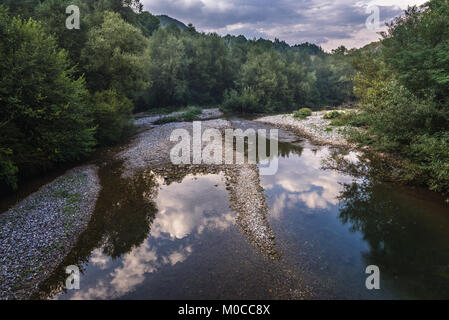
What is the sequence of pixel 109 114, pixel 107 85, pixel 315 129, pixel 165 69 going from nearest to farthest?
1. pixel 109 114
2. pixel 107 85
3. pixel 315 129
4. pixel 165 69

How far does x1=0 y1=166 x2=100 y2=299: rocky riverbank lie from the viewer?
849 cm

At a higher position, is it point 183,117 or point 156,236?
point 183,117

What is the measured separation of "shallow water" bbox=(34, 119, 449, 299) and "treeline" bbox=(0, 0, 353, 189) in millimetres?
4857

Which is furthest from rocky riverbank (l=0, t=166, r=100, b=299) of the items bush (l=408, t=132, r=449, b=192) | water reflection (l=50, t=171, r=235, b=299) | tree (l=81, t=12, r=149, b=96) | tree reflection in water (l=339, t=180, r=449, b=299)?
bush (l=408, t=132, r=449, b=192)

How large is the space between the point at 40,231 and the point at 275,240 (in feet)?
35.5

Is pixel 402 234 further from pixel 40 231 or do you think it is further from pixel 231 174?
pixel 40 231

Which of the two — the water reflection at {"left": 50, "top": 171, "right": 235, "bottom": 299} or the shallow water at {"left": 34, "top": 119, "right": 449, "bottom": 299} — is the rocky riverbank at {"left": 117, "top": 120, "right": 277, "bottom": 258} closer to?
the shallow water at {"left": 34, "top": 119, "right": 449, "bottom": 299}

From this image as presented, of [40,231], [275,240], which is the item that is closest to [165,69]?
[40,231]

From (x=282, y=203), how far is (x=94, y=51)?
2435 centimetres

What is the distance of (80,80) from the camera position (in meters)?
19.6

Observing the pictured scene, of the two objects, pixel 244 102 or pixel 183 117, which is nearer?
pixel 183 117

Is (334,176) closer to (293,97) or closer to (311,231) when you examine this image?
(311,231)

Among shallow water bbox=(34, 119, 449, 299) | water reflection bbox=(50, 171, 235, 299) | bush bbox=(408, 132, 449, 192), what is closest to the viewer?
shallow water bbox=(34, 119, 449, 299)

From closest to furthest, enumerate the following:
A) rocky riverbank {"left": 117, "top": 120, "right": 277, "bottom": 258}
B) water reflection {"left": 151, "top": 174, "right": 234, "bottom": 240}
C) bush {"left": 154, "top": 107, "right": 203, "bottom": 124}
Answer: rocky riverbank {"left": 117, "top": 120, "right": 277, "bottom": 258}
water reflection {"left": 151, "top": 174, "right": 234, "bottom": 240}
bush {"left": 154, "top": 107, "right": 203, "bottom": 124}
